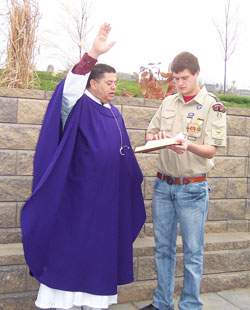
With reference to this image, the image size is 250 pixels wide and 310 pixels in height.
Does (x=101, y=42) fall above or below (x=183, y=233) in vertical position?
above

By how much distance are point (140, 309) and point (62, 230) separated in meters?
1.24

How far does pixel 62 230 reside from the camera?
3170mm

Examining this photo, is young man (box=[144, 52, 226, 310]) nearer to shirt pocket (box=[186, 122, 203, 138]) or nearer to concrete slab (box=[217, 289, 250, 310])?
shirt pocket (box=[186, 122, 203, 138])

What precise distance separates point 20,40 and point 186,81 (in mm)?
2458

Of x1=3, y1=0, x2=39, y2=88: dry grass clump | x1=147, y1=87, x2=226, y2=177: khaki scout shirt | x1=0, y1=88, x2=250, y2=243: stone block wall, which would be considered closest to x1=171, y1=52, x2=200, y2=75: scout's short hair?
x1=147, y1=87, x2=226, y2=177: khaki scout shirt

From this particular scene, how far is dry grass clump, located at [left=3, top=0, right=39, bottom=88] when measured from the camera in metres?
4.87

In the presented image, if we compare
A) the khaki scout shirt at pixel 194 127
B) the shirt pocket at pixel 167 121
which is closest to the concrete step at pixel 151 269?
the khaki scout shirt at pixel 194 127

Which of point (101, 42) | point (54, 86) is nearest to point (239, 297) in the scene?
point (101, 42)

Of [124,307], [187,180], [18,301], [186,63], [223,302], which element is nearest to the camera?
[186,63]

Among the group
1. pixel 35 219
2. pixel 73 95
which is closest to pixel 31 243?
pixel 35 219

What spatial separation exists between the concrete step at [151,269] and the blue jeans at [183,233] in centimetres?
58

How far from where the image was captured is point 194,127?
11.5 feet

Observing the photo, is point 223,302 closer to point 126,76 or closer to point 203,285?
point 203,285

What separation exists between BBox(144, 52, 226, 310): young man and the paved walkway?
1.65 feet
